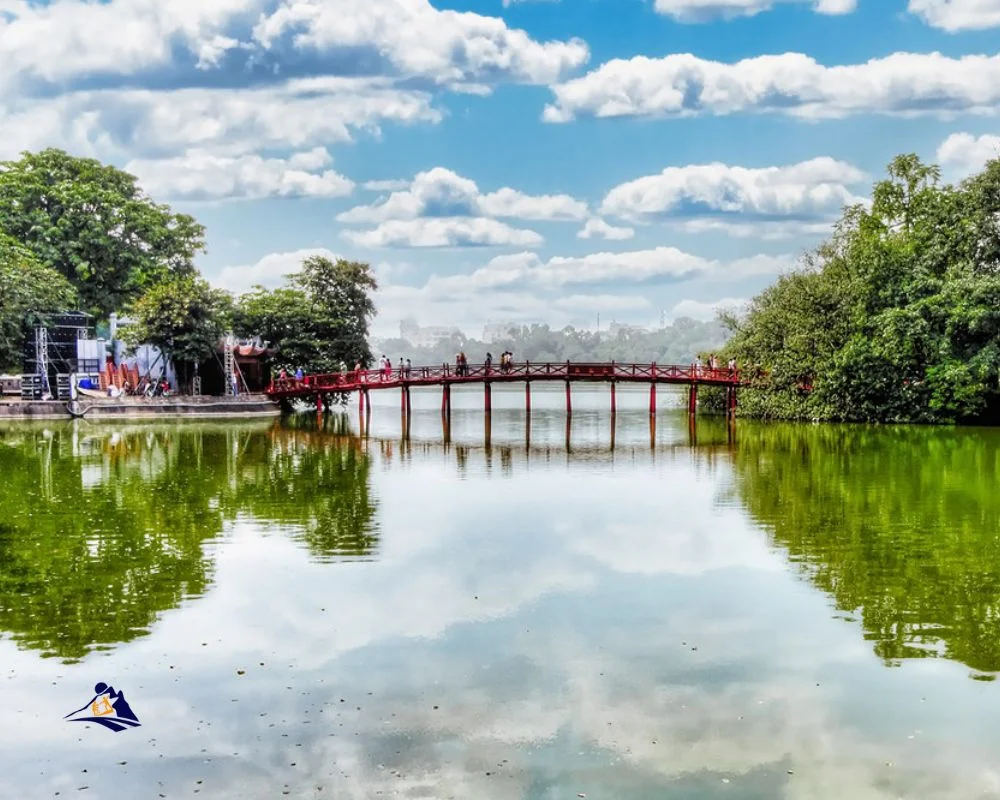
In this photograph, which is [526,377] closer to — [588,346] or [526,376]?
[526,376]

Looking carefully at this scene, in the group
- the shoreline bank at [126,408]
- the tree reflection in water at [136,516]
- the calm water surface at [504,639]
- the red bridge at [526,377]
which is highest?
the red bridge at [526,377]

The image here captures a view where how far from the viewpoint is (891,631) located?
1077cm

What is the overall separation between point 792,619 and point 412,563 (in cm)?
502

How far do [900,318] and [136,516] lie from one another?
28309 mm

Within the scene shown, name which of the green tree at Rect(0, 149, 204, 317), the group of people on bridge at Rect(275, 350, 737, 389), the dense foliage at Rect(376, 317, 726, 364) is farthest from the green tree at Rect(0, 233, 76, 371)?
the dense foliage at Rect(376, 317, 726, 364)

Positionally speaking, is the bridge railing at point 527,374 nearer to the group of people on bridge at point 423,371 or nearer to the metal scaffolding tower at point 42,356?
the group of people on bridge at point 423,371

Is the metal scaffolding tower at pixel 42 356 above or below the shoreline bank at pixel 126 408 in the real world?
above

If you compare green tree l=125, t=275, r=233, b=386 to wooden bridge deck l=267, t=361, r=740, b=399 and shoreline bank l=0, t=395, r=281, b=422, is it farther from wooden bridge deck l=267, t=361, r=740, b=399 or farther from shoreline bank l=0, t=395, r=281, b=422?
wooden bridge deck l=267, t=361, r=740, b=399

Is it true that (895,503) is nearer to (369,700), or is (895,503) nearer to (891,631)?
(891,631)

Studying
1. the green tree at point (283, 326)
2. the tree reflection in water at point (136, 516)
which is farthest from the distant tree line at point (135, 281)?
the tree reflection in water at point (136, 516)

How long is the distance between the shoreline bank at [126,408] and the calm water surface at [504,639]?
851 inches

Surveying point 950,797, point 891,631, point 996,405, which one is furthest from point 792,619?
point 996,405

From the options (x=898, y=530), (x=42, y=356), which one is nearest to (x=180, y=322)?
(x=42, y=356)

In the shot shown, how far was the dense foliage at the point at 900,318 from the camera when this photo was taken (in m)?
36.7
